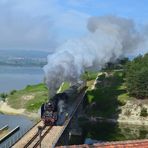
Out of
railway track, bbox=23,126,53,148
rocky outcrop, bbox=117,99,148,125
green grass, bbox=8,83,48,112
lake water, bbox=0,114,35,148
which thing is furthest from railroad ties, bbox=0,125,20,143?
rocky outcrop, bbox=117,99,148,125

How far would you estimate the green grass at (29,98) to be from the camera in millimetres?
131475

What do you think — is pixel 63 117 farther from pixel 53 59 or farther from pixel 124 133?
pixel 124 133

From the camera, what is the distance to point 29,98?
14425 centimetres

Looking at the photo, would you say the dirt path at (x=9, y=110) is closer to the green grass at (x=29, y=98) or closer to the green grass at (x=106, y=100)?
the green grass at (x=29, y=98)

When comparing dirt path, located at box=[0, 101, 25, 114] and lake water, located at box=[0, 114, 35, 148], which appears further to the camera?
dirt path, located at box=[0, 101, 25, 114]

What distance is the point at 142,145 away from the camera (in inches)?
1145

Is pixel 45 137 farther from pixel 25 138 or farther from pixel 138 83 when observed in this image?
pixel 138 83

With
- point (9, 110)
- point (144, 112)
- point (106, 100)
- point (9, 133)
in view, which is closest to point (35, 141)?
point (9, 133)

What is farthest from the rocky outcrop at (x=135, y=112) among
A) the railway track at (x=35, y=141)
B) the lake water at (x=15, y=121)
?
the railway track at (x=35, y=141)

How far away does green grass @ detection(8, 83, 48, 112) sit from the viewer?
13148 cm

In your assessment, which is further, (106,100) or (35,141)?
(106,100)

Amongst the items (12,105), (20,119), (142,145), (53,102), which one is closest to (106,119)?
(20,119)

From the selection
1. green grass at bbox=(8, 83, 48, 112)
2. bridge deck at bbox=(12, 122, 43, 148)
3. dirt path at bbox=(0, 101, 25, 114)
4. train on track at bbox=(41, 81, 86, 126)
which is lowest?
dirt path at bbox=(0, 101, 25, 114)

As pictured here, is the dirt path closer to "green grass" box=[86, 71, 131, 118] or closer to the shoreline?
the shoreline
